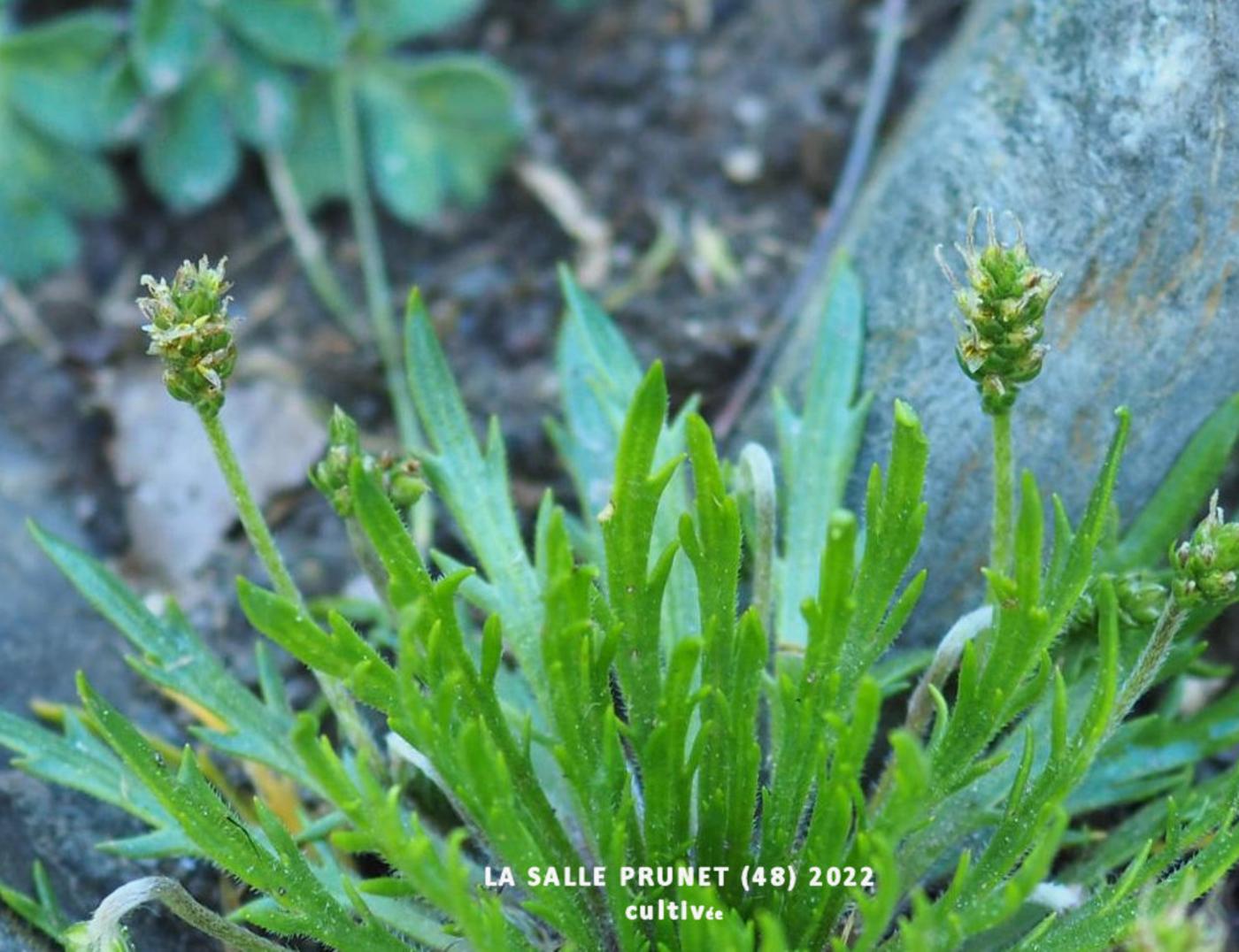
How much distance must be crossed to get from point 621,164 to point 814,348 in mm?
1021

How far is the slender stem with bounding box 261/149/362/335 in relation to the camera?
284 centimetres

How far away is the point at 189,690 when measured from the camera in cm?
179

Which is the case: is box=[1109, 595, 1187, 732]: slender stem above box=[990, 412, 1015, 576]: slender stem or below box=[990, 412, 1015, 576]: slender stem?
below

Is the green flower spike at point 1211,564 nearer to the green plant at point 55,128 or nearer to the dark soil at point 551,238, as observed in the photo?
the dark soil at point 551,238

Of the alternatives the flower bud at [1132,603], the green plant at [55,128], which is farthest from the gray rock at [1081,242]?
the green plant at [55,128]

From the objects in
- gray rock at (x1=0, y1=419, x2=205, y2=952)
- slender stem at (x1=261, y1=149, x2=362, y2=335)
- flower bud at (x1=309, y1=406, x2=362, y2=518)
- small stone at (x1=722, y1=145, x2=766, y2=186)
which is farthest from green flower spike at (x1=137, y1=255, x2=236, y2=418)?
small stone at (x1=722, y1=145, x2=766, y2=186)

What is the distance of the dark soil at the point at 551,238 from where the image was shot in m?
2.61

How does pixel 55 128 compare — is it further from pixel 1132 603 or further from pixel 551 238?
pixel 1132 603

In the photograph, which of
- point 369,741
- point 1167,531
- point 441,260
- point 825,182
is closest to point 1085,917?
point 1167,531

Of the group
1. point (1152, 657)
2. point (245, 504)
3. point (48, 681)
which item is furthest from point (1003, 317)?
point (48, 681)

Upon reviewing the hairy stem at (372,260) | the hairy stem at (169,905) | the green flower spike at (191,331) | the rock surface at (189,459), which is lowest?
the hairy stem at (169,905)

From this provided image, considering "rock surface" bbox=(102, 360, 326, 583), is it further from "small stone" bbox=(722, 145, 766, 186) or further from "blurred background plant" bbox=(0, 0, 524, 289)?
"small stone" bbox=(722, 145, 766, 186)

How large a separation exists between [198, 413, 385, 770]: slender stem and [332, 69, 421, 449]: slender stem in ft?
2.86

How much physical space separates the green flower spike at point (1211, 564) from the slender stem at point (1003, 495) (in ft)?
0.64
